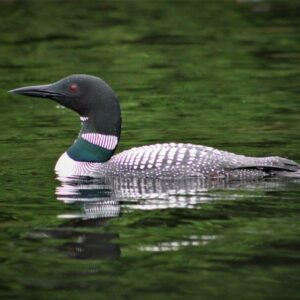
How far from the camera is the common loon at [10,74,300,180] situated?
28.8 ft

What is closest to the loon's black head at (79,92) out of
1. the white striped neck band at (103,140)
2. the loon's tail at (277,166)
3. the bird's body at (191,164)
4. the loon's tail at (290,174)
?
the white striped neck band at (103,140)

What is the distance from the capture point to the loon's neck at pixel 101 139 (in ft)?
30.3

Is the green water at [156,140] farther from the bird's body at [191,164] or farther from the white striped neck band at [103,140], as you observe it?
the white striped neck band at [103,140]

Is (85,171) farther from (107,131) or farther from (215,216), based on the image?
(215,216)

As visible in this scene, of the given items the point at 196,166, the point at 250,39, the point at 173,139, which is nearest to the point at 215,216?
the point at 196,166

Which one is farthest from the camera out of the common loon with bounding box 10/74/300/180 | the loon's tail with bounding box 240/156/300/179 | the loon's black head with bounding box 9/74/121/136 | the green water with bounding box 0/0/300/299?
the loon's black head with bounding box 9/74/121/136

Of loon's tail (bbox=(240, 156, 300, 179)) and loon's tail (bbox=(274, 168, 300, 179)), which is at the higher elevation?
loon's tail (bbox=(240, 156, 300, 179))

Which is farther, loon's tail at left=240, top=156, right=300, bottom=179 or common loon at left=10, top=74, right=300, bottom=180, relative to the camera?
common loon at left=10, top=74, right=300, bottom=180

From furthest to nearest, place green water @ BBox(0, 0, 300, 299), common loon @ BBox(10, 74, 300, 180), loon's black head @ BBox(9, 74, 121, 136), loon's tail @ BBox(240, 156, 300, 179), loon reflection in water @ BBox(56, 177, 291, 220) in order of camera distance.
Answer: loon's black head @ BBox(9, 74, 121, 136) → common loon @ BBox(10, 74, 300, 180) → loon's tail @ BBox(240, 156, 300, 179) → loon reflection in water @ BBox(56, 177, 291, 220) → green water @ BBox(0, 0, 300, 299)

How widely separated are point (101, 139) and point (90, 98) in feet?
1.01

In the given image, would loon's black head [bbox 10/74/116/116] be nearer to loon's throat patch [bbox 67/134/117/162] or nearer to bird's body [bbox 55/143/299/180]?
loon's throat patch [bbox 67/134/117/162]

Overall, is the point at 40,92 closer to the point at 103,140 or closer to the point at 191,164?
the point at 103,140

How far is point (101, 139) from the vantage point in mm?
9250

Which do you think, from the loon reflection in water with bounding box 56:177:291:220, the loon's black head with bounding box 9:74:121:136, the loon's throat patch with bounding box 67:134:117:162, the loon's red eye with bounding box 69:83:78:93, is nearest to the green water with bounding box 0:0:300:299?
the loon reflection in water with bounding box 56:177:291:220
